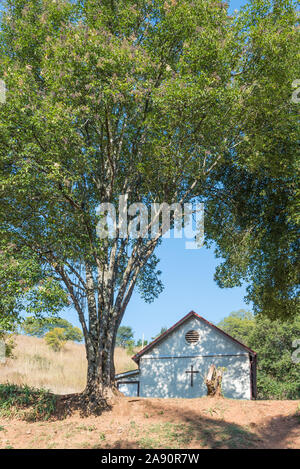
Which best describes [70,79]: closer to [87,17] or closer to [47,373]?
[87,17]

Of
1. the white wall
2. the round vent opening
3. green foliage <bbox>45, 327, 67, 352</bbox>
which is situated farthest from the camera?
green foliage <bbox>45, 327, 67, 352</bbox>

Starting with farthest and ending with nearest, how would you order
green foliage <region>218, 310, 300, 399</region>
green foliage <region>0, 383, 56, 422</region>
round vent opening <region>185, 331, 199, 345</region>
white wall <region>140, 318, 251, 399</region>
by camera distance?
green foliage <region>218, 310, 300, 399</region> → round vent opening <region>185, 331, 199, 345</region> → white wall <region>140, 318, 251, 399</region> → green foliage <region>0, 383, 56, 422</region>

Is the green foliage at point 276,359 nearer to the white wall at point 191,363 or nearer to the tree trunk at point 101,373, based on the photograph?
the white wall at point 191,363

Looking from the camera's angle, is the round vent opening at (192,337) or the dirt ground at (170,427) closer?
the dirt ground at (170,427)

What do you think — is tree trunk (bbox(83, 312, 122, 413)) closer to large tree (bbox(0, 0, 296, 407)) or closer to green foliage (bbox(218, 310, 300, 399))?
large tree (bbox(0, 0, 296, 407))

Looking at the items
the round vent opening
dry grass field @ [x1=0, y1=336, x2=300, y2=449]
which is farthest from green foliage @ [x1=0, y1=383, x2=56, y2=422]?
the round vent opening

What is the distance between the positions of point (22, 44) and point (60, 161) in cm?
585

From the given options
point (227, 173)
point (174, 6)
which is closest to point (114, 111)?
point (174, 6)

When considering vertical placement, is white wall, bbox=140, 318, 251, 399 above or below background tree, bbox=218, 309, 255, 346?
below

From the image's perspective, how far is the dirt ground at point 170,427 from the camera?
10141 mm

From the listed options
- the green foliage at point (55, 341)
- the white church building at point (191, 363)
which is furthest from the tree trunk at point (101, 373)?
the green foliage at point (55, 341)

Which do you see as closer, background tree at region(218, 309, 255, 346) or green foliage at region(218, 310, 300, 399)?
green foliage at region(218, 310, 300, 399)

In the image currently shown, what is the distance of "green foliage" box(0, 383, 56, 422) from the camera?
42.9 ft

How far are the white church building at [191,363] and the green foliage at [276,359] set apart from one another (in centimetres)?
1286
